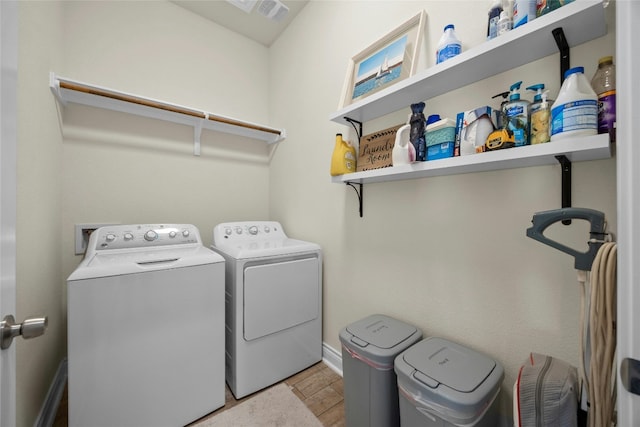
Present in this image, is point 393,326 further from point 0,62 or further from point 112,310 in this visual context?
point 0,62

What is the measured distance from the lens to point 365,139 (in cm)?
152

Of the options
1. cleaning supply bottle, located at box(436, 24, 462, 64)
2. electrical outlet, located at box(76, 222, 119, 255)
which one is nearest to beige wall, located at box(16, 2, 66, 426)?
electrical outlet, located at box(76, 222, 119, 255)

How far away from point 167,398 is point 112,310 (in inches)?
22.2

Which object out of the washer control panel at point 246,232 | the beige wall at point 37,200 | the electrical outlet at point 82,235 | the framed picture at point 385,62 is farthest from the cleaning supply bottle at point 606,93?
the electrical outlet at point 82,235

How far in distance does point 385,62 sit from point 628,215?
51.7 inches

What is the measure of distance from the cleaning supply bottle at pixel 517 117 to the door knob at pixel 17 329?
1.40 meters

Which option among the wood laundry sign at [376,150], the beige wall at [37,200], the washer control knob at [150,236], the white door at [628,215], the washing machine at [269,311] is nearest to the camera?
the white door at [628,215]

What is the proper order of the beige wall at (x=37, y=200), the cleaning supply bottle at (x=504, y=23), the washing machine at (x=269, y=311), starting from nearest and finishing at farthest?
the cleaning supply bottle at (x=504, y=23)
the beige wall at (x=37, y=200)
the washing machine at (x=269, y=311)

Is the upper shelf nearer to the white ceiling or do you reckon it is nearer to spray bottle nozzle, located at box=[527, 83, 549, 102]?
spray bottle nozzle, located at box=[527, 83, 549, 102]

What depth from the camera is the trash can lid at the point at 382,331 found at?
1.17 meters

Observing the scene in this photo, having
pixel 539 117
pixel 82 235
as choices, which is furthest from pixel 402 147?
pixel 82 235

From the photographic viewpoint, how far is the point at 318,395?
5.07 feet

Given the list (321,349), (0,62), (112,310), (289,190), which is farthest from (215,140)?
(321,349)

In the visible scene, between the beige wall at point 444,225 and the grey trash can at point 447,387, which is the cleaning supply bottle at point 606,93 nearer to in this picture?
the beige wall at point 444,225
